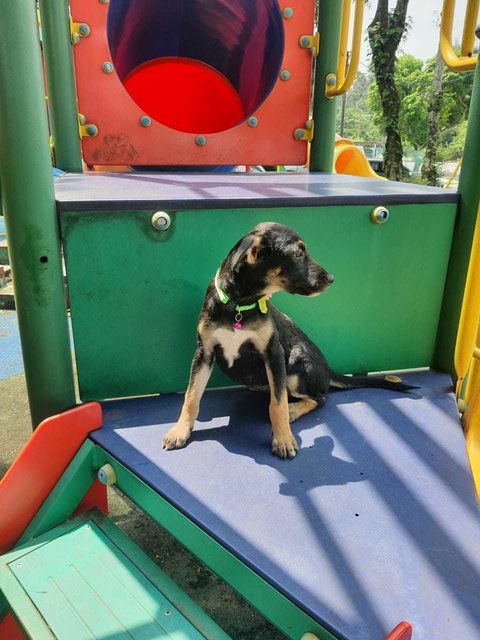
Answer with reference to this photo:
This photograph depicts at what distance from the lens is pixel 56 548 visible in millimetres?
1550

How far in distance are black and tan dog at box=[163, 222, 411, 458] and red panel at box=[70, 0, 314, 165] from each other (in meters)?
1.88

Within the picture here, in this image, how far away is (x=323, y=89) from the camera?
343cm

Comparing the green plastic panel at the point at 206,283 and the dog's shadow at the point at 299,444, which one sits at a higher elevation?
the green plastic panel at the point at 206,283

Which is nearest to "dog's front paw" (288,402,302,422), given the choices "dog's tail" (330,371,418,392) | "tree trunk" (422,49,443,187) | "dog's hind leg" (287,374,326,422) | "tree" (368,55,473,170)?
"dog's hind leg" (287,374,326,422)

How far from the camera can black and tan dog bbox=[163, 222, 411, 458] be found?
1604mm

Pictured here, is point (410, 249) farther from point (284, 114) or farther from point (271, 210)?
point (284, 114)

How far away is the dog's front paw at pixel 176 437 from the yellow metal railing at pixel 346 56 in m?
2.21

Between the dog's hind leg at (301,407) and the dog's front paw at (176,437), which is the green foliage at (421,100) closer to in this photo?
the dog's hind leg at (301,407)

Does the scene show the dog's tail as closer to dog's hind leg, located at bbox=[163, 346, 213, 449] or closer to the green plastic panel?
the green plastic panel

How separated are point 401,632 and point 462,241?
169 centimetres

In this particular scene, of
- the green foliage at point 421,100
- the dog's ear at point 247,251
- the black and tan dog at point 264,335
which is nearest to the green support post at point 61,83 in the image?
the black and tan dog at point 264,335

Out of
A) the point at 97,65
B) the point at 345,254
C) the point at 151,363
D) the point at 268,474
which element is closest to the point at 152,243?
the point at 151,363

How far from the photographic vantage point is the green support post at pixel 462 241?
6.97ft

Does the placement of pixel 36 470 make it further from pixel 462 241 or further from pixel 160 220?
pixel 462 241
